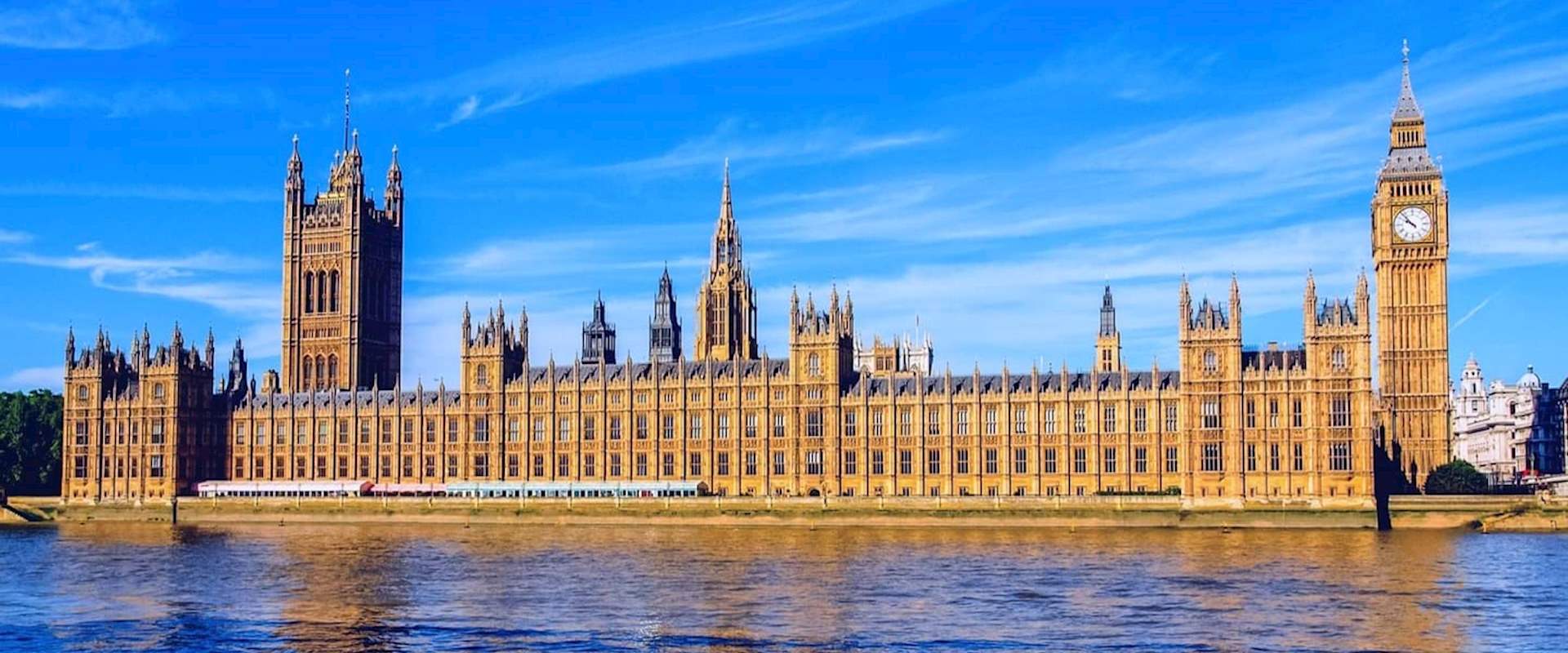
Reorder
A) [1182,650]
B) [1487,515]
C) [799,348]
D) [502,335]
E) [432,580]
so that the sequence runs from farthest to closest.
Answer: [502,335] → [799,348] → [1487,515] → [432,580] → [1182,650]

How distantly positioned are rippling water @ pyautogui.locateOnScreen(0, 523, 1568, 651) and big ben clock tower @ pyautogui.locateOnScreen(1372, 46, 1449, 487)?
36.7m

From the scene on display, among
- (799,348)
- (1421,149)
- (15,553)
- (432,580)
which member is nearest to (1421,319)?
(1421,149)

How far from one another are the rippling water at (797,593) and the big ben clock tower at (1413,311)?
36.7m

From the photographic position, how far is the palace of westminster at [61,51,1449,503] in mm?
140000

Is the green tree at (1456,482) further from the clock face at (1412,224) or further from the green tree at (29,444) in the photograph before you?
the green tree at (29,444)

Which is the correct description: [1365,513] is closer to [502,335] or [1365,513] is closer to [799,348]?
[799,348]

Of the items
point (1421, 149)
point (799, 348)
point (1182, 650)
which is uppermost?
point (1421, 149)

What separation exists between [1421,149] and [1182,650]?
11556cm

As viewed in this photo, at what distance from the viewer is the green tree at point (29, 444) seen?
178m

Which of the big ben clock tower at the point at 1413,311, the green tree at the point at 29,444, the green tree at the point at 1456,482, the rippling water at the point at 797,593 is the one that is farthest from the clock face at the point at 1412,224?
the green tree at the point at 29,444

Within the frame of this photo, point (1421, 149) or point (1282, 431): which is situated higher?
point (1421, 149)

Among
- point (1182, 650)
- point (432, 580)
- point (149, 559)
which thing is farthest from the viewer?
point (149, 559)

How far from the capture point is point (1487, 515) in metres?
132

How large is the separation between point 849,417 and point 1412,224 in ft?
172
